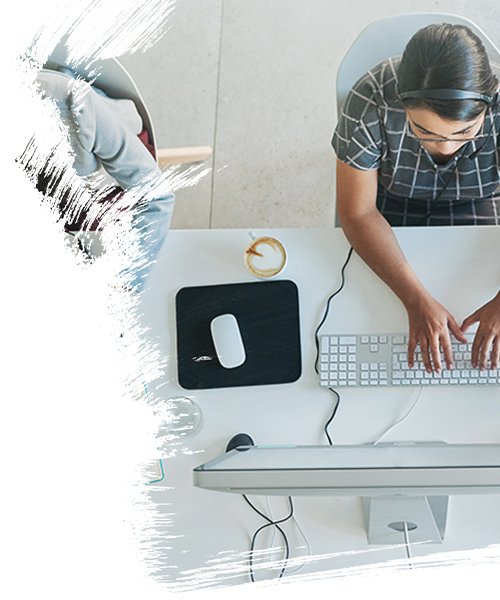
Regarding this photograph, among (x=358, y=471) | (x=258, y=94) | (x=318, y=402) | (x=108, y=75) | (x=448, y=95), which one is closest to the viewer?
(x=358, y=471)

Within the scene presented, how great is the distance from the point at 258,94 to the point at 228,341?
91cm

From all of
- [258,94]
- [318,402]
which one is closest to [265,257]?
[318,402]

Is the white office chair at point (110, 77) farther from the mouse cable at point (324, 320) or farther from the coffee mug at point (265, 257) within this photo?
the mouse cable at point (324, 320)

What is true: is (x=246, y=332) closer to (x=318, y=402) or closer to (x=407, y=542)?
(x=318, y=402)

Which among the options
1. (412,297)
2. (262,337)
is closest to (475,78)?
(412,297)

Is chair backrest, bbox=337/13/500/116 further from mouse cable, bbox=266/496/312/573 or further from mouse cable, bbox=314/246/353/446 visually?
mouse cable, bbox=266/496/312/573

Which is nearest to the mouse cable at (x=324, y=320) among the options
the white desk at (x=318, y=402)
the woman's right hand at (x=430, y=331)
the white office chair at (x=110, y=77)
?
the white desk at (x=318, y=402)

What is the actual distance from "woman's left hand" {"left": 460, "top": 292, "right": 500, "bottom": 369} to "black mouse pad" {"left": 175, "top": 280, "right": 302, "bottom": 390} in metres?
0.29

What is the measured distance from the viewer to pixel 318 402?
3.84ft

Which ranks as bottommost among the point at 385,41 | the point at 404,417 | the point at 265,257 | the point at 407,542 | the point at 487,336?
the point at 407,542

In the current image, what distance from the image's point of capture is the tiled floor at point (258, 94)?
5.91ft

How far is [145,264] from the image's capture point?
1226mm

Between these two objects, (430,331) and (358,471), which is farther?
(430,331)

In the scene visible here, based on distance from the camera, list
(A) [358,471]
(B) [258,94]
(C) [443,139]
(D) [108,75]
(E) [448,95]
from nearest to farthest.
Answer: (A) [358,471] < (E) [448,95] < (C) [443,139] < (D) [108,75] < (B) [258,94]
